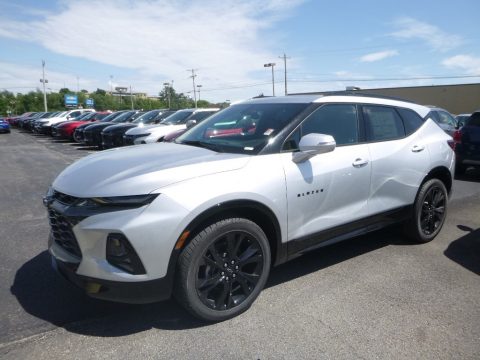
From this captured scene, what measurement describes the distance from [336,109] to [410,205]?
61.8 inches

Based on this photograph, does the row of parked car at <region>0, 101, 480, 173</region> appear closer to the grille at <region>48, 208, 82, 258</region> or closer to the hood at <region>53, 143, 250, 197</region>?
the hood at <region>53, 143, 250, 197</region>

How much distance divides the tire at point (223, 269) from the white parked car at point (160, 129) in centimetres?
832

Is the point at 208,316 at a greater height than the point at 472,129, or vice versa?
the point at 472,129

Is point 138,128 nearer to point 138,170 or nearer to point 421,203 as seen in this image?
point 421,203

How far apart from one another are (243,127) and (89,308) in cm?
207

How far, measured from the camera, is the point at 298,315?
310 cm

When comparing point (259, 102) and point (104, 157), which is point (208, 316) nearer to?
point (104, 157)

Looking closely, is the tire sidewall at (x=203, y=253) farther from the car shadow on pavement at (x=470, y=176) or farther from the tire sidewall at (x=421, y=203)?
the car shadow on pavement at (x=470, y=176)

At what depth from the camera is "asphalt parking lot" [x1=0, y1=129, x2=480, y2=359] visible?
2.67 meters

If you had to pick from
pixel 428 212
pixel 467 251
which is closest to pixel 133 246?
pixel 428 212

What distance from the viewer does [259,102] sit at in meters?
4.19

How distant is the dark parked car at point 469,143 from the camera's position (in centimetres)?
888

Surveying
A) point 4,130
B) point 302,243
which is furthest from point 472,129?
point 4,130

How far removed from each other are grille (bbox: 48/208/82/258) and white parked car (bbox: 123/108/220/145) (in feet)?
27.0
